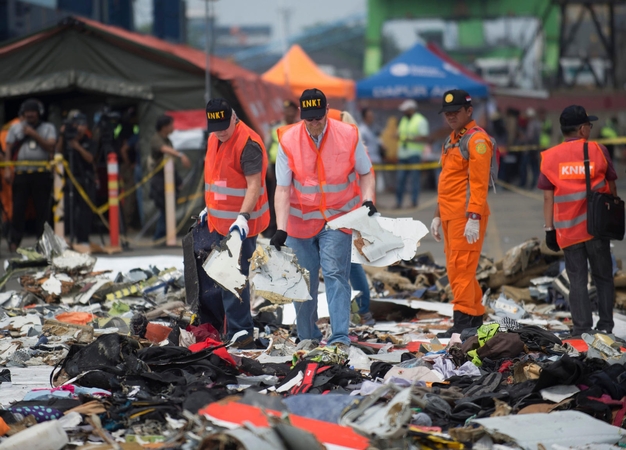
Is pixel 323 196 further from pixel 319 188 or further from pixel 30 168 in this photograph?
pixel 30 168

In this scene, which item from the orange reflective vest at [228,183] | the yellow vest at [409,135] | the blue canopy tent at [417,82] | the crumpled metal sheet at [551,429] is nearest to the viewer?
the crumpled metal sheet at [551,429]

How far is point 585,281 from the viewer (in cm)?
746

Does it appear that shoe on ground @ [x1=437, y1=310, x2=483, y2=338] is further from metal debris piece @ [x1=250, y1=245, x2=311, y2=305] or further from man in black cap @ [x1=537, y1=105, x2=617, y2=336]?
metal debris piece @ [x1=250, y1=245, x2=311, y2=305]

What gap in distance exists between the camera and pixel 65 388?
5.62 m

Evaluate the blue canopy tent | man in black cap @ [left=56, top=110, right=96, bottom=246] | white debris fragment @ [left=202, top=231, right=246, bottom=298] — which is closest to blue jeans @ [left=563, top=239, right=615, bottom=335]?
white debris fragment @ [left=202, top=231, right=246, bottom=298]

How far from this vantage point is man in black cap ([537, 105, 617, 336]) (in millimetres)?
7387

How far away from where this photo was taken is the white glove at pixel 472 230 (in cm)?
714

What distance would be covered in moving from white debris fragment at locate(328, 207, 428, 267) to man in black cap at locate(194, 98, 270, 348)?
0.80m

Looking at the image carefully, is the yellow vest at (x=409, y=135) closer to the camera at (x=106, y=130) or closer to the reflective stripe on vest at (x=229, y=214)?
the camera at (x=106, y=130)

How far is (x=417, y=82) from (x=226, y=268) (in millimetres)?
19092

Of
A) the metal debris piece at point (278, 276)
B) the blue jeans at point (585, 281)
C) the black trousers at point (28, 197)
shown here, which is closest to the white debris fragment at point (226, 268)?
the metal debris piece at point (278, 276)

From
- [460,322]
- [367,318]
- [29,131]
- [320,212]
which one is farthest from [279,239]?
[29,131]

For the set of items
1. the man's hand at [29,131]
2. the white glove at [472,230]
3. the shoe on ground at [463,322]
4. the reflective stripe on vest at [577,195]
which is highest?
the man's hand at [29,131]

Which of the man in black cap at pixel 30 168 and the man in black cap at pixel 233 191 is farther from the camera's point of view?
the man in black cap at pixel 30 168
